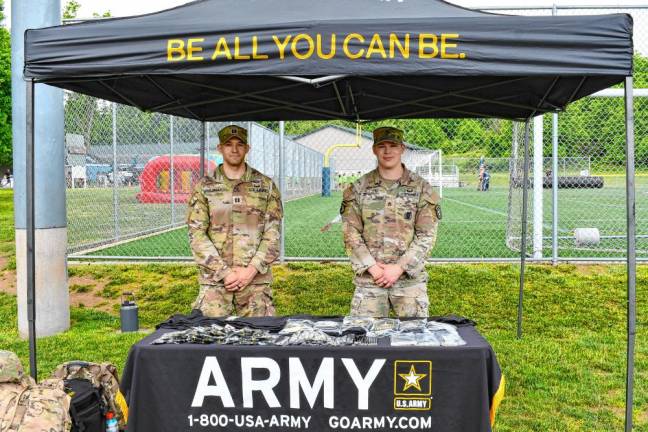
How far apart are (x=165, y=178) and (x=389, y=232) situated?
932cm

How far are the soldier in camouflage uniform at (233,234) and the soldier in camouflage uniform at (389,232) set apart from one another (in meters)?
0.59

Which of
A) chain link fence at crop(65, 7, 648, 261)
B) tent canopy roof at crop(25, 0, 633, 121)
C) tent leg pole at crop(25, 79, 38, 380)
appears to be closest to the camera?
tent canopy roof at crop(25, 0, 633, 121)

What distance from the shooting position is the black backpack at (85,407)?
3.15 metres

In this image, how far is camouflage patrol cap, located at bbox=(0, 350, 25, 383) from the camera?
115 inches

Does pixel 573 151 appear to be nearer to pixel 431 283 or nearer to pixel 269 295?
pixel 431 283

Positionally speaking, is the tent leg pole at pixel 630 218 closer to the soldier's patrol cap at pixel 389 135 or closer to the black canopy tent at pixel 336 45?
the black canopy tent at pixel 336 45

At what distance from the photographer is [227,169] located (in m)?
4.30

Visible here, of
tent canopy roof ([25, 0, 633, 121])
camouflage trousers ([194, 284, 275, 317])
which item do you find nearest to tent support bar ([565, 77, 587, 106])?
tent canopy roof ([25, 0, 633, 121])

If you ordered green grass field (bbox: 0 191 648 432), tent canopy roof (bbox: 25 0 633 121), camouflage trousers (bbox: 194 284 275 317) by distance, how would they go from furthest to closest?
green grass field (bbox: 0 191 648 432)
camouflage trousers (bbox: 194 284 275 317)
tent canopy roof (bbox: 25 0 633 121)

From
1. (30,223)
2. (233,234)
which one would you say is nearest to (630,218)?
(233,234)

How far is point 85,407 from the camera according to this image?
3.25m

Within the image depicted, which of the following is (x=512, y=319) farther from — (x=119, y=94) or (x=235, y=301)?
(x=119, y=94)

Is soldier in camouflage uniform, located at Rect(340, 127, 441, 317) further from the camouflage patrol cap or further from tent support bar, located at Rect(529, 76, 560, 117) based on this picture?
the camouflage patrol cap

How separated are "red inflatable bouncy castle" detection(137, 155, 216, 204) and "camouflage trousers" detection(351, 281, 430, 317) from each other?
27.4ft
